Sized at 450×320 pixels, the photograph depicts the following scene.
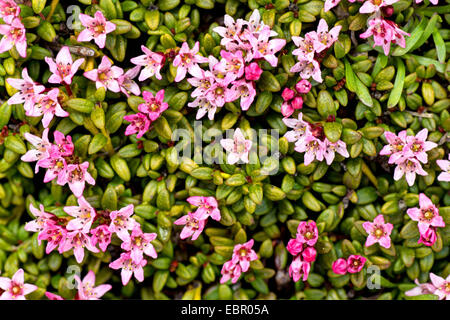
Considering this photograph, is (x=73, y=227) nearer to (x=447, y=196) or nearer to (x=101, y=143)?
(x=101, y=143)

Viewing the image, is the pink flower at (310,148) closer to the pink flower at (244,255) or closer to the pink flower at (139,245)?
the pink flower at (244,255)

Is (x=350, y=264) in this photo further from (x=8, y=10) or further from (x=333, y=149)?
(x=8, y=10)

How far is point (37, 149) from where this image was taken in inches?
97.9

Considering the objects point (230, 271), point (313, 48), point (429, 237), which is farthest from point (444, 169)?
point (230, 271)

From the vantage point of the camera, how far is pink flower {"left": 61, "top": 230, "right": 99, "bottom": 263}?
2.43 metres

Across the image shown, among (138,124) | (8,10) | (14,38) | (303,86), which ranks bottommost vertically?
(138,124)

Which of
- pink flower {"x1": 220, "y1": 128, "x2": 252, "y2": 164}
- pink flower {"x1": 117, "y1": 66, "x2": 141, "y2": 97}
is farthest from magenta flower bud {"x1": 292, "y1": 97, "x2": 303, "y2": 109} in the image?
pink flower {"x1": 117, "y1": 66, "x2": 141, "y2": 97}

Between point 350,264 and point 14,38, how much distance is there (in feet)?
7.18

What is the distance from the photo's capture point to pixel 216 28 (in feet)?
8.07

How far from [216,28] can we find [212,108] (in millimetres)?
426

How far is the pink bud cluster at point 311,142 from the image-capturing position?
2445 mm

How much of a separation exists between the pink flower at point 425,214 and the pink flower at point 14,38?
2217 millimetres

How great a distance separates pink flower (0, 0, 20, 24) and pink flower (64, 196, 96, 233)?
1.01m

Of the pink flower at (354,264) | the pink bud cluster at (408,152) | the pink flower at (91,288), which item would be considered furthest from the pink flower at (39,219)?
the pink bud cluster at (408,152)
